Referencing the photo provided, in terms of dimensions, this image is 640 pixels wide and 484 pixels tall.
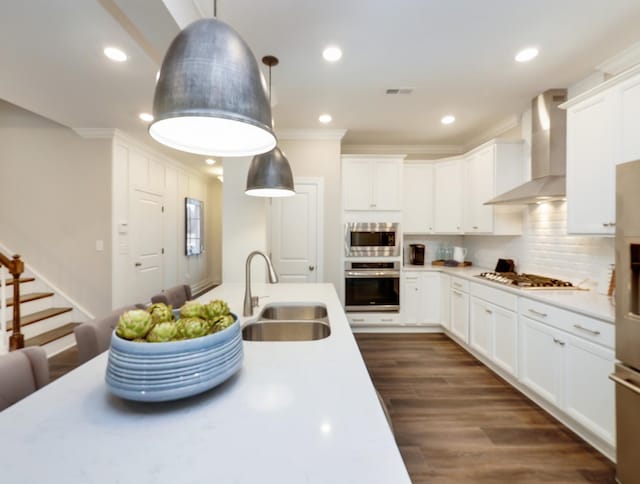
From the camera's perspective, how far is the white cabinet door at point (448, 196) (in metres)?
4.11

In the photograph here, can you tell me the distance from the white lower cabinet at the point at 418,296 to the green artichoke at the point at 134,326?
11.8 feet

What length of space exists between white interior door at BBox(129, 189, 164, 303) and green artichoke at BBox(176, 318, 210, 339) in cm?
416

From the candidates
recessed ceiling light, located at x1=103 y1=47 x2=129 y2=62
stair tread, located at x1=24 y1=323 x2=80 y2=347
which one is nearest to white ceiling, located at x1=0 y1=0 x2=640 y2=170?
recessed ceiling light, located at x1=103 y1=47 x2=129 y2=62

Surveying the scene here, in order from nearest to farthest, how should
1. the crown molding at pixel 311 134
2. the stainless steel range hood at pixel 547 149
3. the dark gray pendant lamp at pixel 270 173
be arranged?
the dark gray pendant lamp at pixel 270 173, the stainless steel range hood at pixel 547 149, the crown molding at pixel 311 134

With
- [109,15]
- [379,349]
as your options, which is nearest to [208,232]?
[379,349]

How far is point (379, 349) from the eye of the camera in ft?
11.7

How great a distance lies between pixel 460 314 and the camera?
11.7 ft

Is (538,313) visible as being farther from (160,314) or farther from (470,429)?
(160,314)

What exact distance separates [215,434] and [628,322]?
6.49ft

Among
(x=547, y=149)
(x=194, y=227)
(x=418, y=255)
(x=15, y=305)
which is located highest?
(x=547, y=149)

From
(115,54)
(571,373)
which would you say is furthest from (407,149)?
(115,54)

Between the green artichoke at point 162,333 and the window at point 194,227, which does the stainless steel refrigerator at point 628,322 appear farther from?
→ the window at point 194,227

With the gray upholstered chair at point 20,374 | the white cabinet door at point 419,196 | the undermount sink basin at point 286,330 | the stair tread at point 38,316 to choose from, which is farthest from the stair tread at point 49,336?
the white cabinet door at point 419,196

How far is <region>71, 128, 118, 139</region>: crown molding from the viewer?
12.8 ft
